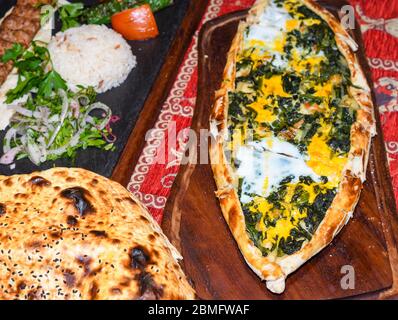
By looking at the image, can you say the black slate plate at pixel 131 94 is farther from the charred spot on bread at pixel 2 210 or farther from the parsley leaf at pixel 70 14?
the charred spot on bread at pixel 2 210

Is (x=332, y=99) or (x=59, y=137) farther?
(x=59, y=137)

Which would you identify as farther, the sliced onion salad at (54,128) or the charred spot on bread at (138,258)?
the sliced onion salad at (54,128)

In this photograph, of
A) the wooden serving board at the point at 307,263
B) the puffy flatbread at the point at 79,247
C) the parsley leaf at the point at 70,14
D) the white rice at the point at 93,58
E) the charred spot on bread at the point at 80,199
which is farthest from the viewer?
the parsley leaf at the point at 70,14

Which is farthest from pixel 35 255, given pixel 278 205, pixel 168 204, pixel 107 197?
pixel 278 205

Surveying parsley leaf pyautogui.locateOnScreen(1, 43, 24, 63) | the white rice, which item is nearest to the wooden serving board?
the white rice

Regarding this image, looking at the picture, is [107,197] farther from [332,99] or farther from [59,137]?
[332,99]

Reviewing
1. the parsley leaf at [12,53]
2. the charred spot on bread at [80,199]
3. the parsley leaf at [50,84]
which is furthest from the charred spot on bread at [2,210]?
the parsley leaf at [12,53]

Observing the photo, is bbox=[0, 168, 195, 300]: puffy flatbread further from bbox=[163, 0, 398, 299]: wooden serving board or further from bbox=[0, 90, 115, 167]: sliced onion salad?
bbox=[0, 90, 115, 167]: sliced onion salad
